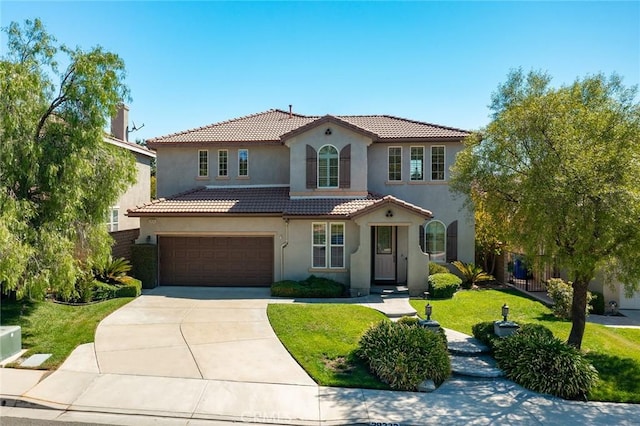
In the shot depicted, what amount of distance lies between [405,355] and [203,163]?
14.7 m

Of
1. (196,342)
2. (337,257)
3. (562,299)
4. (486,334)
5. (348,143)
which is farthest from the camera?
(348,143)

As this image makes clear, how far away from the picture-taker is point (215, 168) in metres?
19.7

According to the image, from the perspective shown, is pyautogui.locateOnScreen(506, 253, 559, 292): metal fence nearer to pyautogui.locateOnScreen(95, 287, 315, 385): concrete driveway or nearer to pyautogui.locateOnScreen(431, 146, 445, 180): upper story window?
pyautogui.locateOnScreen(431, 146, 445, 180): upper story window

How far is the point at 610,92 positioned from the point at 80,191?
13524 millimetres

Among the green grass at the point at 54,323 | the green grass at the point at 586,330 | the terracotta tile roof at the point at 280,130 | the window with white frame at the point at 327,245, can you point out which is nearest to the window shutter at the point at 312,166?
the terracotta tile roof at the point at 280,130

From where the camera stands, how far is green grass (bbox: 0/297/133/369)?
971 cm

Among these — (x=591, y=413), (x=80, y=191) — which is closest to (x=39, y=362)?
(x=80, y=191)

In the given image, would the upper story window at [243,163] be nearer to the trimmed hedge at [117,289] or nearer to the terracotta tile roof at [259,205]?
the terracotta tile roof at [259,205]

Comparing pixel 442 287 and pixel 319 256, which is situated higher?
pixel 319 256

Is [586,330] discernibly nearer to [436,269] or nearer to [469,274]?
[469,274]

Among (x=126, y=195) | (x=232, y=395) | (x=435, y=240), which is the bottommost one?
(x=232, y=395)

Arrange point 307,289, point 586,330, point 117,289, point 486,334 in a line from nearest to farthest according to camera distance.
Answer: point 486,334
point 586,330
point 117,289
point 307,289

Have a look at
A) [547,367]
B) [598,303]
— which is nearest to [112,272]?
[547,367]

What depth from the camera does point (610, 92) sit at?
31.0 feet
